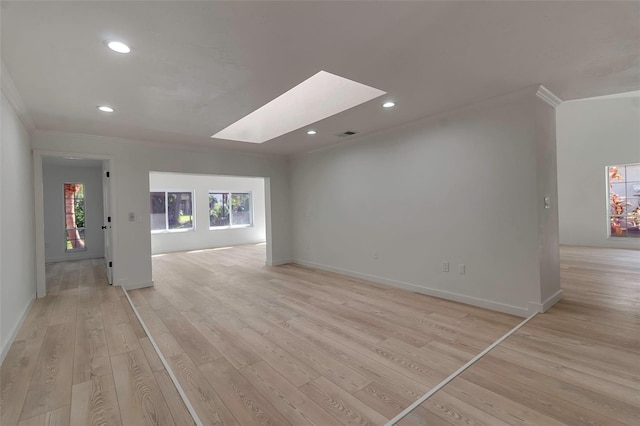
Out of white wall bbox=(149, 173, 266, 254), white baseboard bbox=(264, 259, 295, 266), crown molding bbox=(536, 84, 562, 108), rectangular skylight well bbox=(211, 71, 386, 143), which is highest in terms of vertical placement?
rectangular skylight well bbox=(211, 71, 386, 143)

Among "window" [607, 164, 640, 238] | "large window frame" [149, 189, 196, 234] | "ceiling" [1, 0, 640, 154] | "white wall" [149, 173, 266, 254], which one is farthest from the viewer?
"large window frame" [149, 189, 196, 234]

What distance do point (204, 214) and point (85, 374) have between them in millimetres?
7355

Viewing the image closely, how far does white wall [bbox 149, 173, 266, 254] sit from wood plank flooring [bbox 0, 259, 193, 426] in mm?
4994

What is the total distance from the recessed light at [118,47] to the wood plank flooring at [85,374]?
235cm

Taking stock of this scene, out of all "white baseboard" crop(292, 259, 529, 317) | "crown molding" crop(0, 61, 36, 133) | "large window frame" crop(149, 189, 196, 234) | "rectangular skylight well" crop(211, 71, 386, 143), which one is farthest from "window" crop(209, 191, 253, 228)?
"crown molding" crop(0, 61, 36, 133)

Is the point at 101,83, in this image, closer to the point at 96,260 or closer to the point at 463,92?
the point at 463,92

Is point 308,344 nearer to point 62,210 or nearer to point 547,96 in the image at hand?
point 547,96

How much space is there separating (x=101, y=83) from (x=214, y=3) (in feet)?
5.48

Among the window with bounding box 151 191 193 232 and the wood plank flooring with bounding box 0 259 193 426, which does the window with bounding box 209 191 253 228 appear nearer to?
the window with bounding box 151 191 193 232

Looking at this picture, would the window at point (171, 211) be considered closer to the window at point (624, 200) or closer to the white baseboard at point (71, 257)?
the white baseboard at point (71, 257)

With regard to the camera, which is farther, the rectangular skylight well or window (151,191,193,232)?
window (151,191,193,232)

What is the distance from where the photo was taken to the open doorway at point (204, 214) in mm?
8500

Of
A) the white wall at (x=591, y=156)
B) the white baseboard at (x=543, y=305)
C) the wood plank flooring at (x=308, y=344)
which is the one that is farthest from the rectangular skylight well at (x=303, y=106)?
the white wall at (x=591, y=156)

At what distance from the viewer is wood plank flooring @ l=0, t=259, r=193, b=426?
176 centimetres
